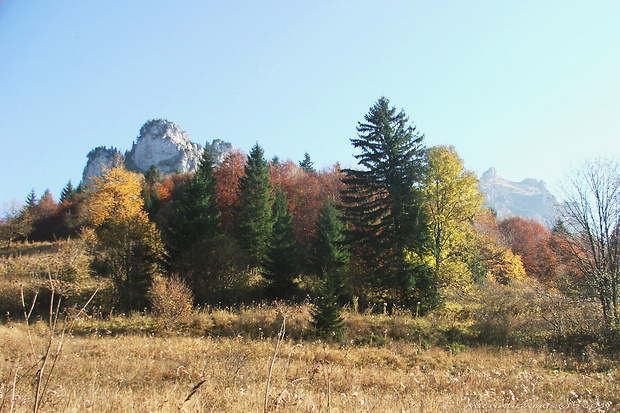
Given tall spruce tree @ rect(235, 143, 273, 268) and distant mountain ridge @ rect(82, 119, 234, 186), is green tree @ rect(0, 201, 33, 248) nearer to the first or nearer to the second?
tall spruce tree @ rect(235, 143, 273, 268)

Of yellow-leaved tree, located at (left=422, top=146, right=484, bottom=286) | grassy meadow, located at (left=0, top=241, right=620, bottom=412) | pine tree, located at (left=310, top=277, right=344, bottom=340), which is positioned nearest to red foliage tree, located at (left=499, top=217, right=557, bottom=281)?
yellow-leaved tree, located at (left=422, top=146, right=484, bottom=286)

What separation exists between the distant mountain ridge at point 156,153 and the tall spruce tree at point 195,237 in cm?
13292

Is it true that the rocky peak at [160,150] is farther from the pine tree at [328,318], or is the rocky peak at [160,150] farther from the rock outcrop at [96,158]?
the pine tree at [328,318]

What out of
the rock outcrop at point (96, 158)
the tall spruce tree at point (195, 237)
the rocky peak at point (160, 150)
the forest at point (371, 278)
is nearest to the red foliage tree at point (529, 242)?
the forest at point (371, 278)

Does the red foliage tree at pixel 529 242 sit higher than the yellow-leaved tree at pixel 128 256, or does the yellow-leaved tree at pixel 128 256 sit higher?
the red foliage tree at pixel 529 242

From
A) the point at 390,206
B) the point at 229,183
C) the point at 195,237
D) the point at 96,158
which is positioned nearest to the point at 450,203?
the point at 390,206

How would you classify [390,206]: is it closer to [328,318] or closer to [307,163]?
[328,318]

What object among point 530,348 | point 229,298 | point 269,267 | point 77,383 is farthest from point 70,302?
point 530,348

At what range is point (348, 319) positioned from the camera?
48.6ft

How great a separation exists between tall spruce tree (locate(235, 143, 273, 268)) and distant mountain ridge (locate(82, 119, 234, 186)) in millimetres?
123193

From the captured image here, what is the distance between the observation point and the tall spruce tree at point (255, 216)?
26.5 metres

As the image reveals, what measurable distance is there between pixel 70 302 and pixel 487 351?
2062cm

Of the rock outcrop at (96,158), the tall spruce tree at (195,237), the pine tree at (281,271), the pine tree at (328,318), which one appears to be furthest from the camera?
the rock outcrop at (96,158)

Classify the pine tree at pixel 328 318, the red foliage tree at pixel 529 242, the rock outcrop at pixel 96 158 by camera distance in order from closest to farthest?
the pine tree at pixel 328 318 → the red foliage tree at pixel 529 242 → the rock outcrop at pixel 96 158
